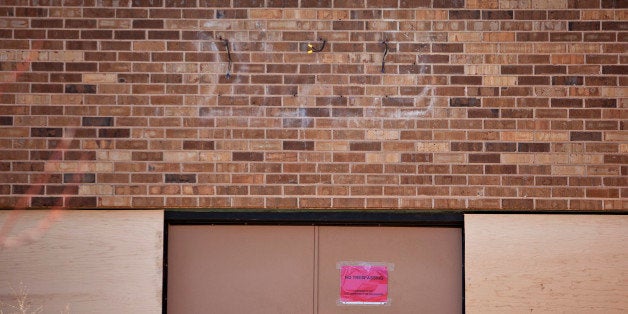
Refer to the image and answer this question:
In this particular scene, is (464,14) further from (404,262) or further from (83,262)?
(83,262)

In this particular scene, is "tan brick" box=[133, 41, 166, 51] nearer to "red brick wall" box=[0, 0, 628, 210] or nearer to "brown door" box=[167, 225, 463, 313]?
"red brick wall" box=[0, 0, 628, 210]

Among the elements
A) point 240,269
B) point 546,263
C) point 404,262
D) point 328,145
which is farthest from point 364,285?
point 546,263

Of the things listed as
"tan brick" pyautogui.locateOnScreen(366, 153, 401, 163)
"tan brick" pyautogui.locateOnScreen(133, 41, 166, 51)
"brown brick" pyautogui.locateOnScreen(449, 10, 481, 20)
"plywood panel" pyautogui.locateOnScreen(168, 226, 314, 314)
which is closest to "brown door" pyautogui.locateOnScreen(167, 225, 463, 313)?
"plywood panel" pyautogui.locateOnScreen(168, 226, 314, 314)

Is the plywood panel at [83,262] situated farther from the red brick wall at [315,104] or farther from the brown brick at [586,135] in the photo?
the brown brick at [586,135]

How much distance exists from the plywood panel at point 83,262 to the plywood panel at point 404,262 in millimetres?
1232

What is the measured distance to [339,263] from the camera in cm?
614

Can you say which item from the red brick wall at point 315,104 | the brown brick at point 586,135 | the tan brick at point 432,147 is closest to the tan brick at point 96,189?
the red brick wall at point 315,104

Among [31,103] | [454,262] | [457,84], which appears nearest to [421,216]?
[454,262]

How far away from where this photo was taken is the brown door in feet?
20.0

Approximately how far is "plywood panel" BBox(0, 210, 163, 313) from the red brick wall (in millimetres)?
167

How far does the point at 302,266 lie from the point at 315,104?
3.90 ft

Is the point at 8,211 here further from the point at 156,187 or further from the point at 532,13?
the point at 532,13

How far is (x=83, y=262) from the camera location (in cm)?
599

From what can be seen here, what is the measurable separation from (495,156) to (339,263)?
4.52 ft
